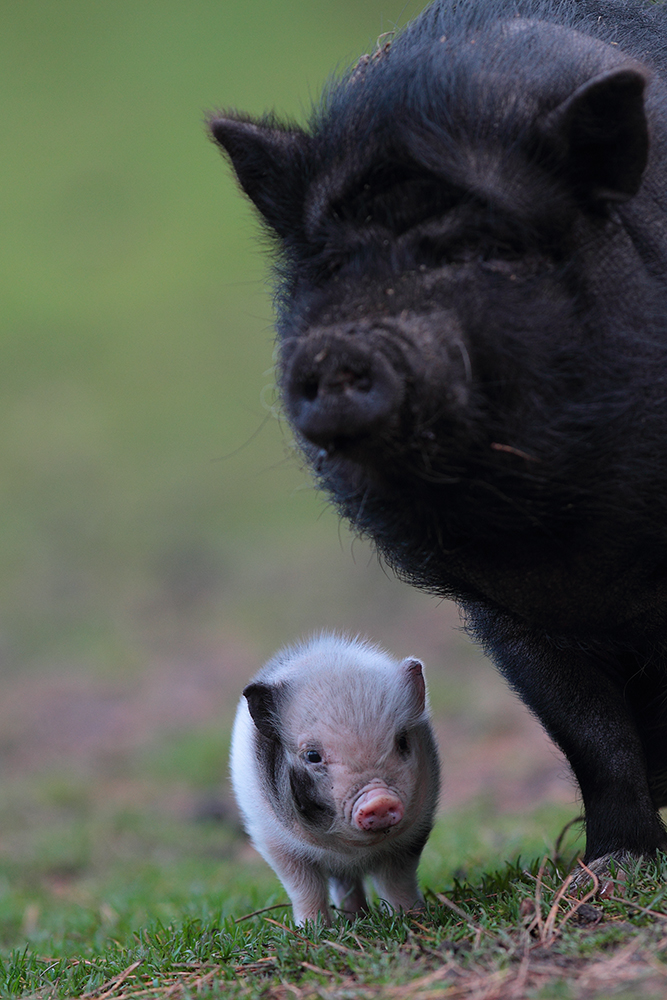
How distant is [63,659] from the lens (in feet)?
30.9

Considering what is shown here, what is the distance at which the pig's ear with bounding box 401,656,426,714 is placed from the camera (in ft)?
12.2

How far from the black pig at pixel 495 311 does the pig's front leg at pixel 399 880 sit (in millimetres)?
1025

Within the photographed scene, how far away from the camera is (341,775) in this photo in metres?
3.48

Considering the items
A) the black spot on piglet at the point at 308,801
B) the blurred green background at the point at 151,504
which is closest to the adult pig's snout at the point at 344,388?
the blurred green background at the point at 151,504

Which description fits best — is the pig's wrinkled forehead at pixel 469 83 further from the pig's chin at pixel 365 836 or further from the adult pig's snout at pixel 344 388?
the pig's chin at pixel 365 836

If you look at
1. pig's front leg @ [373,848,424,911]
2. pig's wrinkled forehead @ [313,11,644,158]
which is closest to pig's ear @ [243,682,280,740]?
pig's front leg @ [373,848,424,911]

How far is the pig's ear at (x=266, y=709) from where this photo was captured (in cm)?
371

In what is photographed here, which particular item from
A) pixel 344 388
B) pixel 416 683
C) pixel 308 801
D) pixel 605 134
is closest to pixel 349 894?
pixel 308 801

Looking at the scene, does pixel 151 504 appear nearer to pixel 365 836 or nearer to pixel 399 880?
pixel 399 880

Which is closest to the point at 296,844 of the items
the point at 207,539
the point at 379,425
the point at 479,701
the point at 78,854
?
the point at 379,425

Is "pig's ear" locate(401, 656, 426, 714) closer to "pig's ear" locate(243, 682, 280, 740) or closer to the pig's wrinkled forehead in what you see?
"pig's ear" locate(243, 682, 280, 740)

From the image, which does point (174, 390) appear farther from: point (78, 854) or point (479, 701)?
point (78, 854)

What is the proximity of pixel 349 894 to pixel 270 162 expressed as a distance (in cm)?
242

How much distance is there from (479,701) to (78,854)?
3106 millimetres
